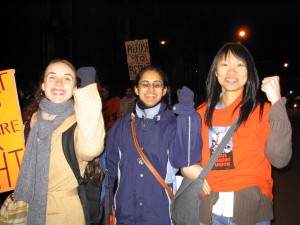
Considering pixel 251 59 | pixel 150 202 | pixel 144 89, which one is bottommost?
pixel 150 202

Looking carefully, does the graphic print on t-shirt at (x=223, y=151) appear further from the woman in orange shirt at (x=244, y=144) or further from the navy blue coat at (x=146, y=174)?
the navy blue coat at (x=146, y=174)

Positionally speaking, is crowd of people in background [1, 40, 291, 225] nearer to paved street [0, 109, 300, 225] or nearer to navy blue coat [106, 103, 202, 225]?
navy blue coat [106, 103, 202, 225]

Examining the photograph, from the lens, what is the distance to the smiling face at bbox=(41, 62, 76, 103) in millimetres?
2764

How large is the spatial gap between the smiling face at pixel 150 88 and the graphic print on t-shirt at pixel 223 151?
0.97 metres

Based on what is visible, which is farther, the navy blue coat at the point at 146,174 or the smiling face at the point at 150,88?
the smiling face at the point at 150,88

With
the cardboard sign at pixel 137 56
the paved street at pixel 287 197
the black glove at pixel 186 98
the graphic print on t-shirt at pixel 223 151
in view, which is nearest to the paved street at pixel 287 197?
the paved street at pixel 287 197

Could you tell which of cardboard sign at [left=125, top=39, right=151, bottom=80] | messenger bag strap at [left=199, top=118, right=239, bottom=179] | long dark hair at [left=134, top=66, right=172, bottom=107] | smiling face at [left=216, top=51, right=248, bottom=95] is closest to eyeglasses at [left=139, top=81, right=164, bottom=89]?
long dark hair at [left=134, top=66, right=172, bottom=107]

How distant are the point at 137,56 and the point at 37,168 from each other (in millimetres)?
6648

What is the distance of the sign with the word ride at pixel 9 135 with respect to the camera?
3.04 metres

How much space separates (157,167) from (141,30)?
630 inches

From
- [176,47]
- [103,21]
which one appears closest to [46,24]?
[103,21]

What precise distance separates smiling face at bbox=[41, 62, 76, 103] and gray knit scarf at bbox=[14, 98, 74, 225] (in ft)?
0.36

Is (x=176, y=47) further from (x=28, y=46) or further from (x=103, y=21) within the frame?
(x=28, y=46)

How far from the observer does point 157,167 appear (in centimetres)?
307
